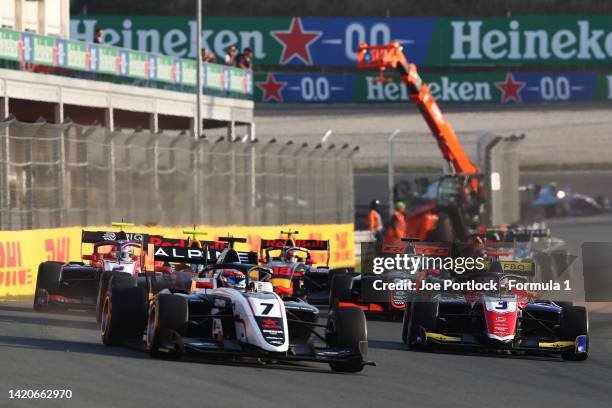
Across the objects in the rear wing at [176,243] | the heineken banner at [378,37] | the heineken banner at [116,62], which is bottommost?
the rear wing at [176,243]

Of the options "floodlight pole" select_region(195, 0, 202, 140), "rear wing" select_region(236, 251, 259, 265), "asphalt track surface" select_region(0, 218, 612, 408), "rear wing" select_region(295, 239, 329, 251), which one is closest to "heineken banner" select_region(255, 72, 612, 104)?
"floodlight pole" select_region(195, 0, 202, 140)

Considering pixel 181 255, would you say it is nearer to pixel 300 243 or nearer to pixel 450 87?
pixel 300 243

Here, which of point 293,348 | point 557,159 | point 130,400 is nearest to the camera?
point 130,400

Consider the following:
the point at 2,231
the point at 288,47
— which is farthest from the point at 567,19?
the point at 2,231

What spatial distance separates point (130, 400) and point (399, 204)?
21.8 m

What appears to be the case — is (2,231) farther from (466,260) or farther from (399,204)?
(399,204)

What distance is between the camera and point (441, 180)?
33969 millimetres

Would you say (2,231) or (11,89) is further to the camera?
(11,89)

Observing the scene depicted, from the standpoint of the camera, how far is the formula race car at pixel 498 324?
50.0ft

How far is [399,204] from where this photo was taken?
31953 mm

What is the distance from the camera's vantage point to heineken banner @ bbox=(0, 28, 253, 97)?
3256 centimetres

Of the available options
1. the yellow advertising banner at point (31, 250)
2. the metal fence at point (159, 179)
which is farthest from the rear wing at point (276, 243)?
the metal fence at point (159, 179)

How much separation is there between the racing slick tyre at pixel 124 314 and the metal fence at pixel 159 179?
911 cm

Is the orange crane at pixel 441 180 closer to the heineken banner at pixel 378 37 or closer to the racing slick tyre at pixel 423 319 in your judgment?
the racing slick tyre at pixel 423 319
